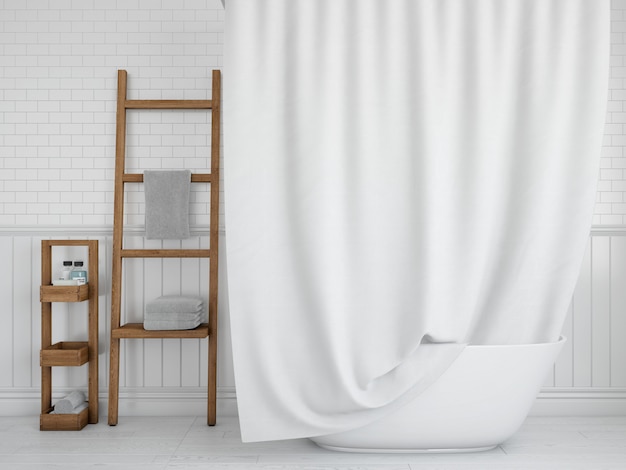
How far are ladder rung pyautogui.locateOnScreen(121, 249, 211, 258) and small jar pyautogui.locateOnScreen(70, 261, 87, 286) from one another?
214 millimetres

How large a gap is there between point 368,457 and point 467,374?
548 mm

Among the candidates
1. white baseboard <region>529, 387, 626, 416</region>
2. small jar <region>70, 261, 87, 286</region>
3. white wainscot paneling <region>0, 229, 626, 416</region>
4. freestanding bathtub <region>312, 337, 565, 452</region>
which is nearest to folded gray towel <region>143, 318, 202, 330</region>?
white wainscot paneling <region>0, 229, 626, 416</region>

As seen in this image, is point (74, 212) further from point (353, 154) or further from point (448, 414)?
point (448, 414)

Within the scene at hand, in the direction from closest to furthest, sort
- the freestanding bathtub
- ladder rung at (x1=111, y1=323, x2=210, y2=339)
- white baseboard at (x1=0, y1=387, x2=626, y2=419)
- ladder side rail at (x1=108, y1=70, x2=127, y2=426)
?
the freestanding bathtub
ladder rung at (x1=111, y1=323, x2=210, y2=339)
ladder side rail at (x1=108, y1=70, x2=127, y2=426)
white baseboard at (x1=0, y1=387, x2=626, y2=419)

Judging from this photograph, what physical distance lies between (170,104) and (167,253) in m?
0.76

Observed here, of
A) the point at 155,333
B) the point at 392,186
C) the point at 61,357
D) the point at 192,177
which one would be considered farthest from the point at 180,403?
the point at 392,186

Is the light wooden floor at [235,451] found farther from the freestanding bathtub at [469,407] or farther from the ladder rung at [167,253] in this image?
the ladder rung at [167,253]

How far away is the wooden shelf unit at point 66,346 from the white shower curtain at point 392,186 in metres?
0.98

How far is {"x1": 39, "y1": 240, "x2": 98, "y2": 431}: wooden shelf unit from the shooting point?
2.99m

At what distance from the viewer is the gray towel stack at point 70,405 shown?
301cm

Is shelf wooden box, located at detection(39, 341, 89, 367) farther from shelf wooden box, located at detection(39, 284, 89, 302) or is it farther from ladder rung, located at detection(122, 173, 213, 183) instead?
ladder rung, located at detection(122, 173, 213, 183)

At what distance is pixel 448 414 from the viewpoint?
252 centimetres

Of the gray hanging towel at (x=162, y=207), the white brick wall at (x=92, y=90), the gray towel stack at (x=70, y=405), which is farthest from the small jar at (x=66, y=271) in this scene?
the gray towel stack at (x=70, y=405)

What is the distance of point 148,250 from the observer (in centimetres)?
311
